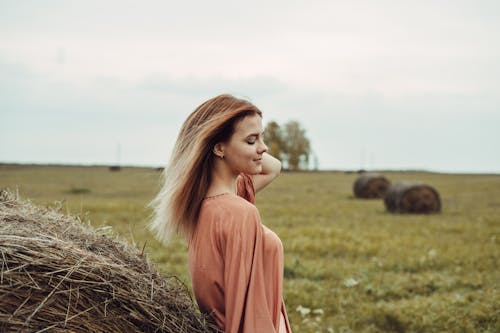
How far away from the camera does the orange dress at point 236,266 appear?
110 inches

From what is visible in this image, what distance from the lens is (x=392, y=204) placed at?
60.2 ft

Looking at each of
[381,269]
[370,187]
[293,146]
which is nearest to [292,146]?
[293,146]

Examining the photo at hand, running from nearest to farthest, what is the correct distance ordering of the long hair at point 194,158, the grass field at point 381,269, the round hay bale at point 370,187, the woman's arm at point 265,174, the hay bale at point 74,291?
the hay bale at point 74,291 → the long hair at point 194,158 → the woman's arm at point 265,174 → the grass field at point 381,269 → the round hay bale at point 370,187

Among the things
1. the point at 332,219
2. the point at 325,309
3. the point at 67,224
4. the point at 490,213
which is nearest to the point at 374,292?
the point at 325,309

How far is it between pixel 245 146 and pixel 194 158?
285 mm

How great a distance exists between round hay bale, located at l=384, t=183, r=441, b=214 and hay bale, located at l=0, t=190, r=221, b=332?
51.3ft

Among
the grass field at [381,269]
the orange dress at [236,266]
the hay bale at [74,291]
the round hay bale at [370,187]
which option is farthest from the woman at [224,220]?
the round hay bale at [370,187]

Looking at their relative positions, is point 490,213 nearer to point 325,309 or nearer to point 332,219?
point 332,219

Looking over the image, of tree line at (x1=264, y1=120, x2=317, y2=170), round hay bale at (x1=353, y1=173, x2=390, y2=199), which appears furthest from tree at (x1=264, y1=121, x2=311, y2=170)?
round hay bale at (x1=353, y1=173, x2=390, y2=199)

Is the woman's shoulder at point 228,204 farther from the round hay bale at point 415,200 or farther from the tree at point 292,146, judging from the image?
the tree at point 292,146

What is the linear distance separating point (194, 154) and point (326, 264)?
622 cm

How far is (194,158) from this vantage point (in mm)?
3000

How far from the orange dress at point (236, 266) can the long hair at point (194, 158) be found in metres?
0.10

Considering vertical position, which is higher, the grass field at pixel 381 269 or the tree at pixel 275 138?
the tree at pixel 275 138
